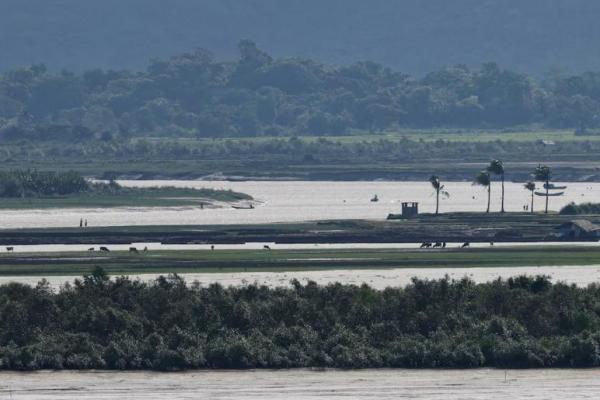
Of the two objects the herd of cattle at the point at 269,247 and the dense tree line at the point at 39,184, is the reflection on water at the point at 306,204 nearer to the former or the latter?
the dense tree line at the point at 39,184

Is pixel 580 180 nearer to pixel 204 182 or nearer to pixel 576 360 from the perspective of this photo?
pixel 204 182

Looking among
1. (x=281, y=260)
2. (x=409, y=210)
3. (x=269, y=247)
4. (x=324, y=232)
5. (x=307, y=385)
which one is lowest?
(x=307, y=385)

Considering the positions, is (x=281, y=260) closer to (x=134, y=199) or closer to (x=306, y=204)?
(x=134, y=199)

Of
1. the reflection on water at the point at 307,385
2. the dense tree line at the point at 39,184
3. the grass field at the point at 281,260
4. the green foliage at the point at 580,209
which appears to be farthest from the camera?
the dense tree line at the point at 39,184

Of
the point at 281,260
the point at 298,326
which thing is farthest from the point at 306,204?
the point at 298,326

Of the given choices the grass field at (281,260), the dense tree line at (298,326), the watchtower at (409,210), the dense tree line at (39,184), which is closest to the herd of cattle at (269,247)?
the grass field at (281,260)

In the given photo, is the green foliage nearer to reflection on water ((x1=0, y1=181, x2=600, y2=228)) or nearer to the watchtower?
the watchtower
